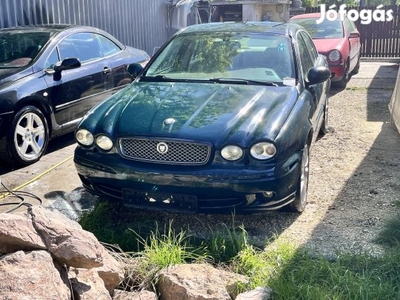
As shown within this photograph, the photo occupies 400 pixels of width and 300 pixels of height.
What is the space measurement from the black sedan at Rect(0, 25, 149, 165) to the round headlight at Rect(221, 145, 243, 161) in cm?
284

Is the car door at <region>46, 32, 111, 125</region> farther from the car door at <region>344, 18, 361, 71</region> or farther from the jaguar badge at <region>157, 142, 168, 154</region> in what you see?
the car door at <region>344, 18, 361, 71</region>

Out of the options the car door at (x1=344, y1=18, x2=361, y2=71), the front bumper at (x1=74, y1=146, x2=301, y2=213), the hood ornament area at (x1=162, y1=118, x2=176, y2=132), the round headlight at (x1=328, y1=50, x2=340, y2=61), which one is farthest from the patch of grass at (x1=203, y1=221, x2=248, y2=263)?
the car door at (x1=344, y1=18, x2=361, y2=71)

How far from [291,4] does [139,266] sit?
20.7 m

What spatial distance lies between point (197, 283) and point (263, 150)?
3.88 ft

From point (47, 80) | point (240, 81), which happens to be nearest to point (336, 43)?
point (240, 81)

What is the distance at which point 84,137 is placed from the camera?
4.34 m

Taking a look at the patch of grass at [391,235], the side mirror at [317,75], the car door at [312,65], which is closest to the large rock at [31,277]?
the patch of grass at [391,235]

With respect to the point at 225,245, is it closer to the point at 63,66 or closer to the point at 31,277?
the point at 31,277

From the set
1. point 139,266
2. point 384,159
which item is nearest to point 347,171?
point 384,159

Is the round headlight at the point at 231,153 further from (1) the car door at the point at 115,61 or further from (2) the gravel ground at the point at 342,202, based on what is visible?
(1) the car door at the point at 115,61

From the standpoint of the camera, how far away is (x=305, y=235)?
4.23m

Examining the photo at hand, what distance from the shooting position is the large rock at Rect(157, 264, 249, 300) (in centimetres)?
314

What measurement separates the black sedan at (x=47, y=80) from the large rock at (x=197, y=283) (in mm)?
3134

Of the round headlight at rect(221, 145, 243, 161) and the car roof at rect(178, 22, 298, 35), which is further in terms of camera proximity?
the car roof at rect(178, 22, 298, 35)
